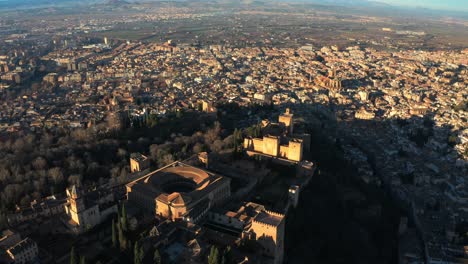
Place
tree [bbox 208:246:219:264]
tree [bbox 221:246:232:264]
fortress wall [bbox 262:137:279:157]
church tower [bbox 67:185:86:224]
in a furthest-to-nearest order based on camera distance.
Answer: fortress wall [bbox 262:137:279:157]
church tower [bbox 67:185:86:224]
tree [bbox 221:246:232:264]
tree [bbox 208:246:219:264]

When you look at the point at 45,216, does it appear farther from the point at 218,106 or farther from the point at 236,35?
the point at 236,35

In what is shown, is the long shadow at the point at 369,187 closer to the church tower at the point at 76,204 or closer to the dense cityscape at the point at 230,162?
the dense cityscape at the point at 230,162

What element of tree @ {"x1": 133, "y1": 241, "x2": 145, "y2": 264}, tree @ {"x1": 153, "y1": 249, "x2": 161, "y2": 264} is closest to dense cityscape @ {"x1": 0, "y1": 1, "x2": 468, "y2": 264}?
tree @ {"x1": 153, "y1": 249, "x2": 161, "y2": 264}

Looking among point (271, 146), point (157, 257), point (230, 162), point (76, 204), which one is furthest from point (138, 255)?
point (271, 146)

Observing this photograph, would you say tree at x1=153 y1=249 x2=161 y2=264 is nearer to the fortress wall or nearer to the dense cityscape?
the dense cityscape

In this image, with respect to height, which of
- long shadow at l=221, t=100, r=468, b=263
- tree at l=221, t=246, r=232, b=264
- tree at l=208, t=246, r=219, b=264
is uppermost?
tree at l=208, t=246, r=219, b=264

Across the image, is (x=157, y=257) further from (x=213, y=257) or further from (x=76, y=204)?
(x=76, y=204)

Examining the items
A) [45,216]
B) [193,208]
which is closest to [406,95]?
[193,208]

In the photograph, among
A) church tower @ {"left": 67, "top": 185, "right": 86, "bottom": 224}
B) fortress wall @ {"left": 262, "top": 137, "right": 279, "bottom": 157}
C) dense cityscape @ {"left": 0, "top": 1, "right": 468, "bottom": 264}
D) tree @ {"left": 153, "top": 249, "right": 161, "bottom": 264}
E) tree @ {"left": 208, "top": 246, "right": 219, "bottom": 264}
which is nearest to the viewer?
tree @ {"left": 208, "top": 246, "right": 219, "bottom": 264}

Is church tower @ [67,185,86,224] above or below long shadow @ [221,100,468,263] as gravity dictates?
above
